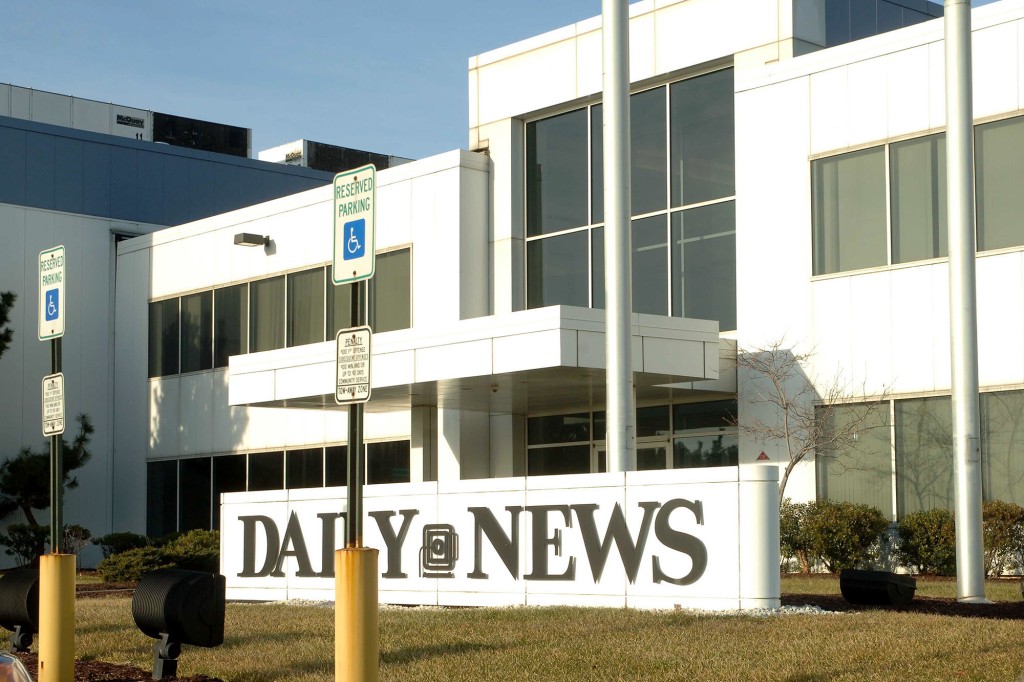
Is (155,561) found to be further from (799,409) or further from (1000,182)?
(1000,182)

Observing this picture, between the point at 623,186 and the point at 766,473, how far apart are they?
5431 mm

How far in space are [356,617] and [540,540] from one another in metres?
9.09

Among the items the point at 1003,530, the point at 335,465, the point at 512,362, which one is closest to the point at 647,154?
Result: the point at 512,362

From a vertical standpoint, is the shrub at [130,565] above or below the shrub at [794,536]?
below

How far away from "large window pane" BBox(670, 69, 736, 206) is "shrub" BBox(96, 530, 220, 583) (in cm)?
1230

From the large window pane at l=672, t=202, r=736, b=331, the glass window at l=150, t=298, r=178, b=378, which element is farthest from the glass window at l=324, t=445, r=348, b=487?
the large window pane at l=672, t=202, r=736, b=331

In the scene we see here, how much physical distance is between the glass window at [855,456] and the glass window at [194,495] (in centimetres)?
1782

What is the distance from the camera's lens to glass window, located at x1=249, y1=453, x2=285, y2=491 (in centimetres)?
3312

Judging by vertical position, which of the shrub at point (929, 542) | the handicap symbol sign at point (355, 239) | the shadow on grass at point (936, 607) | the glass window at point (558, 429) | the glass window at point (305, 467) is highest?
the handicap symbol sign at point (355, 239)

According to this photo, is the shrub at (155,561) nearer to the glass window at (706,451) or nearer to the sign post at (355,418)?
the glass window at (706,451)

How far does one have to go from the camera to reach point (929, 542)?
21.7 metres

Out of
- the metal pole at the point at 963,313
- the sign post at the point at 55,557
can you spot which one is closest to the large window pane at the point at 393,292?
the metal pole at the point at 963,313

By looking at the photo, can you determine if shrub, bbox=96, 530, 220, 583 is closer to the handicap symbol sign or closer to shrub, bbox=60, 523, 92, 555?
shrub, bbox=60, 523, 92, 555

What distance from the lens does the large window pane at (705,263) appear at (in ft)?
83.3
